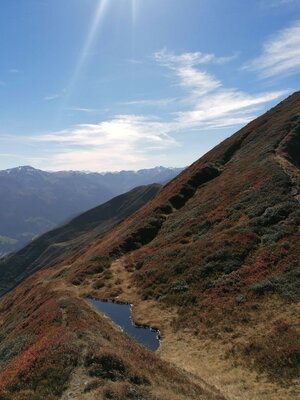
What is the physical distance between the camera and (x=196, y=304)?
36906 mm

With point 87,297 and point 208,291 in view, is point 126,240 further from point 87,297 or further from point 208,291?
point 208,291

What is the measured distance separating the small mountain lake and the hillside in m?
0.94

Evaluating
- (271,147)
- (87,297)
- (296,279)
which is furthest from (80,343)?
(271,147)

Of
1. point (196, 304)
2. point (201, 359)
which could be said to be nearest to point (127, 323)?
point (196, 304)

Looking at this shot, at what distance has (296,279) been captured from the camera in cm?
3419

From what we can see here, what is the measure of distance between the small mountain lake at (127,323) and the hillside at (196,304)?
3.09ft

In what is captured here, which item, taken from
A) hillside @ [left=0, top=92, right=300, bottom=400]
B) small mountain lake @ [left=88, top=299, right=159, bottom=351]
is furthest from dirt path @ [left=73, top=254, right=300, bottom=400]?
small mountain lake @ [left=88, top=299, right=159, bottom=351]

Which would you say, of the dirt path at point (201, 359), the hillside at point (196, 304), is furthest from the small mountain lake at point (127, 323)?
the hillside at point (196, 304)

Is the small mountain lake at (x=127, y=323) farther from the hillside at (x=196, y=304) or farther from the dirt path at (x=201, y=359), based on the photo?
the hillside at (x=196, y=304)

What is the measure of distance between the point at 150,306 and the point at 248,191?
25930 mm

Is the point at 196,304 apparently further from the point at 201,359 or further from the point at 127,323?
the point at 201,359

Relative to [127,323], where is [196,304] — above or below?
above

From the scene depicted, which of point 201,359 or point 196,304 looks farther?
point 196,304

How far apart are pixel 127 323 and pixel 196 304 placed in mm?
6331
